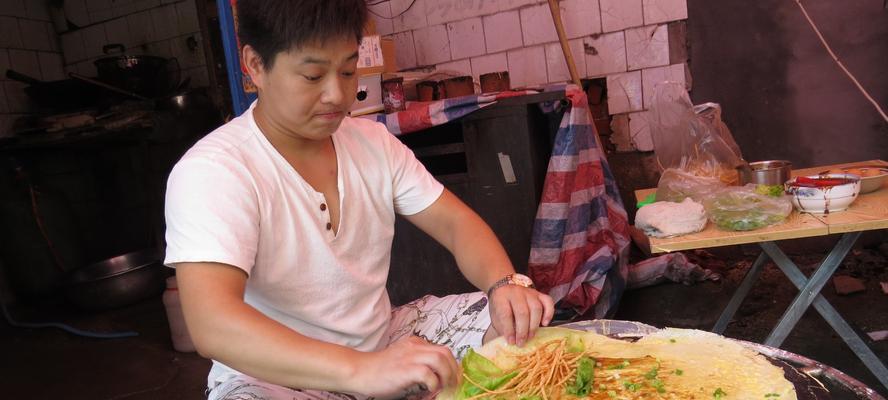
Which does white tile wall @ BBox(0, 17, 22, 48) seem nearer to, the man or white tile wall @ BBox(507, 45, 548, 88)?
white tile wall @ BBox(507, 45, 548, 88)

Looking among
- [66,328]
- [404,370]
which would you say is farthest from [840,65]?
[66,328]

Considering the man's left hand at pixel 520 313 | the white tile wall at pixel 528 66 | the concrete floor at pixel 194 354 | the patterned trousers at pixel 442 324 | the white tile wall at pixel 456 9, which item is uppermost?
the white tile wall at pixel 456 9

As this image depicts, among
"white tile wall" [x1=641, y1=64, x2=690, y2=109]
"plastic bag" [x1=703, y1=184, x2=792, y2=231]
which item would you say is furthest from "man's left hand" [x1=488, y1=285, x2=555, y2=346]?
"white tile wall" [x1=641, y1=64, x2=690, y2=109]

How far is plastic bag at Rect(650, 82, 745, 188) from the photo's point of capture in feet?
9.58

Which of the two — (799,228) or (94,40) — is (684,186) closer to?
(799,228)

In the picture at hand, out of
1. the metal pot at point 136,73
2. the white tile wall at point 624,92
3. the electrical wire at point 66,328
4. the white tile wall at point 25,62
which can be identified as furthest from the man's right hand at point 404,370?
the white tile wall at point 25,62

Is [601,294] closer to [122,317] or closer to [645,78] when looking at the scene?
[645,78]

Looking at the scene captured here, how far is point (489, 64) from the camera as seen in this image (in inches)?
169

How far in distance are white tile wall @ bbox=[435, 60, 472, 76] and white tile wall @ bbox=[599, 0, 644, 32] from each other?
924 millimetres

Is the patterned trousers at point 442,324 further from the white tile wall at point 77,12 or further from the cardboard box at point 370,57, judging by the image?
the white tile wall at point 77,12

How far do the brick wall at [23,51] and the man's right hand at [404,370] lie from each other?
5677 millimetres

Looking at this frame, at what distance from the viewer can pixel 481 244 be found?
185 cm

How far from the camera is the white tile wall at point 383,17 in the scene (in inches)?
179

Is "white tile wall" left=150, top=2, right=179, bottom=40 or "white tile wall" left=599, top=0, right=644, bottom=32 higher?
"white tile wall" left=150, top=2, right=179, bottom=40
